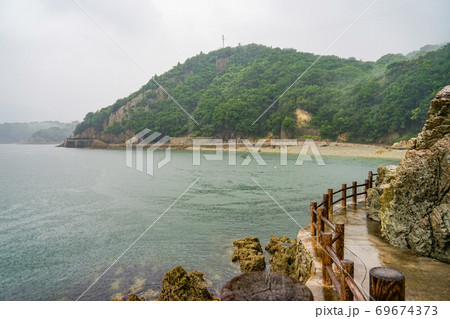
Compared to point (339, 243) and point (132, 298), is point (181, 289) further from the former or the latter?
point (339, 243)

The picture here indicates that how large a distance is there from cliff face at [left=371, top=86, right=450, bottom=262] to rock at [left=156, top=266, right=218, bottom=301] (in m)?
5.21

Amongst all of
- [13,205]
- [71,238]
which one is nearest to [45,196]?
[13,205]

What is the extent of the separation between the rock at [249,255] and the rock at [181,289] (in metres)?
2.06

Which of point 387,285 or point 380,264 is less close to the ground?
point 387,285

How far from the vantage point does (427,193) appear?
644cm

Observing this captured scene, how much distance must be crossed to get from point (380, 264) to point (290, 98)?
82166 millimetres

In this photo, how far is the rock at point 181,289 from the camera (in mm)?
7148

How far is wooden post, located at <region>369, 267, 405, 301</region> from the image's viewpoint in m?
2.69

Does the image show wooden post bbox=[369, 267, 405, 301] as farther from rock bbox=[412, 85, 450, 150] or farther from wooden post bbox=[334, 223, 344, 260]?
rock bbox=[412, 85, 450, 150]
